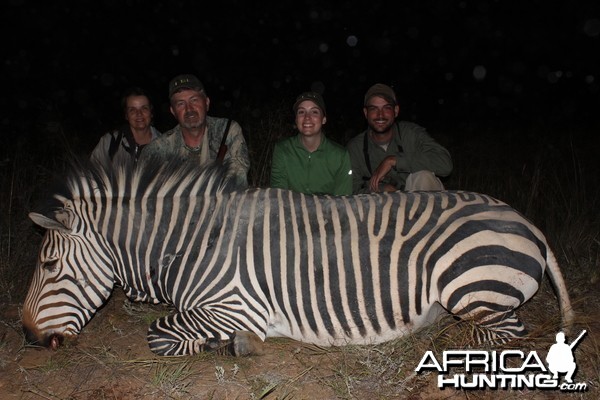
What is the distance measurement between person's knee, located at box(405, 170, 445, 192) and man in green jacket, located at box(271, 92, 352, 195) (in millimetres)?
498

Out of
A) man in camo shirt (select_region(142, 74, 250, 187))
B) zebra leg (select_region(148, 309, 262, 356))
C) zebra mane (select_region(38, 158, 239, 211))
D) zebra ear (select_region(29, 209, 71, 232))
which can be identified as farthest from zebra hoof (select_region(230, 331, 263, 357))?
man in camo shirt (select_region(142, 74, 250, 187))

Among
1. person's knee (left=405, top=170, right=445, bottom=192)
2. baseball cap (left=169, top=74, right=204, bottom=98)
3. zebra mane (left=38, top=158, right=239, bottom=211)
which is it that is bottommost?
person's knee (left=405, top=170, right=445, bottom=192)

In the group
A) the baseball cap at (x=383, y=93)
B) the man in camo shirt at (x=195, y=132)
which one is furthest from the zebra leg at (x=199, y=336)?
the baseball cap at (x=383, y=93)

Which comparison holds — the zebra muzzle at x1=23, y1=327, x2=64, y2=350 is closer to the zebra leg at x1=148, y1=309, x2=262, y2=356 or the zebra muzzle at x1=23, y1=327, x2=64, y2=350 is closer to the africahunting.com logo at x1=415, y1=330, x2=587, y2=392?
the zebra leg at x1=148, y1=309, x2=262, y2=356

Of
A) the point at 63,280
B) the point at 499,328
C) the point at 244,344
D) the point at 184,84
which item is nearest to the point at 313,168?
the point at 184,84

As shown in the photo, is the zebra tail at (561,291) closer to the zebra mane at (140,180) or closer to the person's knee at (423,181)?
the person's knee at (423,181)

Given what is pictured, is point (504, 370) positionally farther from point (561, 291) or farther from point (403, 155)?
point (403, 155)

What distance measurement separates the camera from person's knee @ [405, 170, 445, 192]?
3512 millimetres

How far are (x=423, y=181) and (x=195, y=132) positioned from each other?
1873 millimetres

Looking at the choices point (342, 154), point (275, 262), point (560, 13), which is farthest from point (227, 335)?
point (560, 13)

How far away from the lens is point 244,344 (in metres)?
2.49

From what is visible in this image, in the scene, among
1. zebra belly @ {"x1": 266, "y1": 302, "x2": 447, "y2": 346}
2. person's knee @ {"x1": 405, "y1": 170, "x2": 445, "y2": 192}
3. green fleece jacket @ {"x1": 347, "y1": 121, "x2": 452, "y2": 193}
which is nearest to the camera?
zebra belly @ {"x1": 266, "y1": 302, "x2": 447, "y2": 346}

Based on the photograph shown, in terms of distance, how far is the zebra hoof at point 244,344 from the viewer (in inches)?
97.8

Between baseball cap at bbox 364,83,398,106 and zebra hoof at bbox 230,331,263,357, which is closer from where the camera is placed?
zebra hoof at bbox 230,331,263,357
